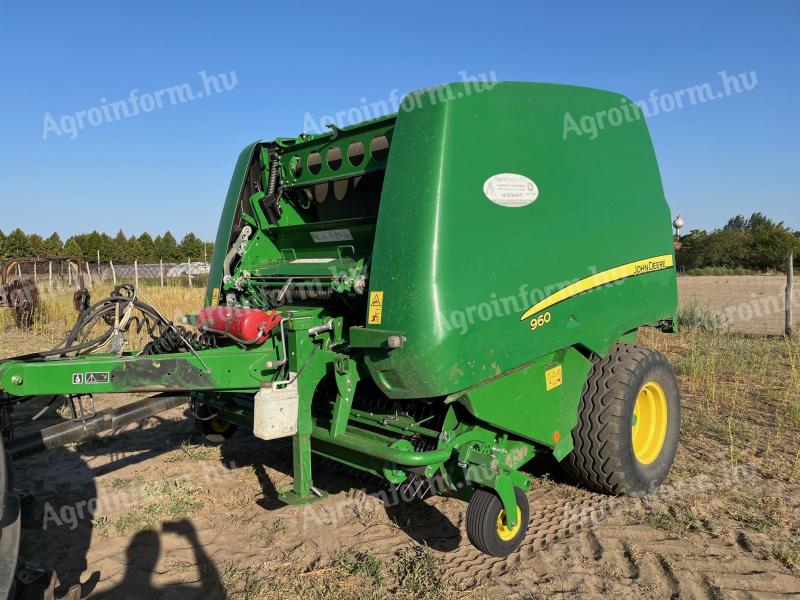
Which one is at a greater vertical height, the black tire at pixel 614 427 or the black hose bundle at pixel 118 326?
the black hose bundle at pixel 118 326

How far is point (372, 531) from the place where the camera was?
341 centimetres

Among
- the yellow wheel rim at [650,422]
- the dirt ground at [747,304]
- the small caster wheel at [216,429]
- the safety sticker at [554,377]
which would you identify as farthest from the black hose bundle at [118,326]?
the dirt ground at [747,304]

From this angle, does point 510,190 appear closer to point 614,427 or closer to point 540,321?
point 540,321

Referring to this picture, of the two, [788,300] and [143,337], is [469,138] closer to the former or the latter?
[143,337]

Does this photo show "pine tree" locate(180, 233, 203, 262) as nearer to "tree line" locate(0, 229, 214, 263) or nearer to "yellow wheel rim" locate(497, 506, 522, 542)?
"tree line" locate(0, 229, 214, 263)

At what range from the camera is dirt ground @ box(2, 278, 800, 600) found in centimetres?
285

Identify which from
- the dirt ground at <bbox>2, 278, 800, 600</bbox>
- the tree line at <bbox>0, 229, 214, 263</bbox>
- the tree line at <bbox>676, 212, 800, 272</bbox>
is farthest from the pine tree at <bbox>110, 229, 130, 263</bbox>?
the dirt ground at <bbox>2, 278, 800, 600</bbox>

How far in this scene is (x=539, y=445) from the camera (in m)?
3.39

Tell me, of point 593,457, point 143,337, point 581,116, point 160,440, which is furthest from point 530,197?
point 143,337

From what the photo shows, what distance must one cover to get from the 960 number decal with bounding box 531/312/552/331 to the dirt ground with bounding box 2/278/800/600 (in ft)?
4.11

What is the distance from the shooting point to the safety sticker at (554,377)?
3.27 metres

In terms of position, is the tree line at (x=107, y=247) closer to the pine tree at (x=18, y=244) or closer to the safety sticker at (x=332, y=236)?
the pine tree at (x=18, y=244)

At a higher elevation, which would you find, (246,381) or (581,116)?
(581,116)

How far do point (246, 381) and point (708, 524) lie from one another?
2801mm
